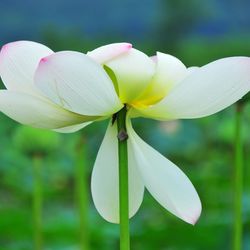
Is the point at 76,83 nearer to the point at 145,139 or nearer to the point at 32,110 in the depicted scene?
the point at 32,110

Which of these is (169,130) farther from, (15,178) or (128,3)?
(128,3)

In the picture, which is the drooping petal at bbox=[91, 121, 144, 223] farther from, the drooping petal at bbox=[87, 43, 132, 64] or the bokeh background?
the bokeh background

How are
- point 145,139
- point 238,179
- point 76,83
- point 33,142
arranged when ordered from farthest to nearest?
point 145,139
point 33,142
point 238,179
point 76,83

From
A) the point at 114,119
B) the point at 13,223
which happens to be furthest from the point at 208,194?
the point at 114,119

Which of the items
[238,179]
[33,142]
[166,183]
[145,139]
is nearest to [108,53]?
[166,183]

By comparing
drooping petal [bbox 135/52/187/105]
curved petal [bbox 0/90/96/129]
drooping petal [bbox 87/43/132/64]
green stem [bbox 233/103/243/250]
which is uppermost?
drooping petal [bbox 87/43/132/64]

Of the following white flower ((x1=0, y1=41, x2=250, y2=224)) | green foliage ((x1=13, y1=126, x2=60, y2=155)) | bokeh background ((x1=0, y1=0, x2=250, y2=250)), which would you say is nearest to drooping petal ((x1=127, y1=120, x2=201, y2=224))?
white flower ((x1=0, y1=41, x2=250, y2=224))
